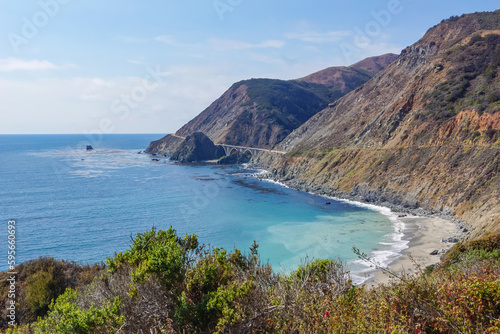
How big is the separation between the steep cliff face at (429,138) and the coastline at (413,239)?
7.84 ft

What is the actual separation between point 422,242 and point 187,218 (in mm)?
34948

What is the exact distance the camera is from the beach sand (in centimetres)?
3169

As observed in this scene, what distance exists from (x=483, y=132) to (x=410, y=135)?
14911mm

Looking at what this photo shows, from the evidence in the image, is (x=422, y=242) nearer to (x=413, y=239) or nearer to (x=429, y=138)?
(x=413, y=239)

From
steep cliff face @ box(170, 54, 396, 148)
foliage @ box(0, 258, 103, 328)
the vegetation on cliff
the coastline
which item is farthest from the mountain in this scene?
the vegetation on cliff

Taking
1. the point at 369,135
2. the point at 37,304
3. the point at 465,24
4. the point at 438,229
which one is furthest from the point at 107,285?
the point at 465,24

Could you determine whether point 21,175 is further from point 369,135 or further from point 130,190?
point 369,135

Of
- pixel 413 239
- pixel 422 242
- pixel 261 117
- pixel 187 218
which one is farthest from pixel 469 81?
pixel 261 117

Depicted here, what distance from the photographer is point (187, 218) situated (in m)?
54.7

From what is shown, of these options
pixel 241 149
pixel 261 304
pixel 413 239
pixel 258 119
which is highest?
pixel 258 119

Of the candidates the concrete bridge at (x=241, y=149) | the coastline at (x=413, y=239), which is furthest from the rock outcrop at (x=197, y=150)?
the coastline at (x=413, y=239)

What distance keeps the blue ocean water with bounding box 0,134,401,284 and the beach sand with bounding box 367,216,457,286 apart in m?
1.89

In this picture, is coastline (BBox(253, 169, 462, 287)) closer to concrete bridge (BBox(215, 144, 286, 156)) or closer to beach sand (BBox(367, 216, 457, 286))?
beach sand (BBox(367, 216, 457, 286))

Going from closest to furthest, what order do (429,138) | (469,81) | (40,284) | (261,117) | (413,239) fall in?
(40,284)
(413,239)
(429,138)
(469,81)
(261,117)
